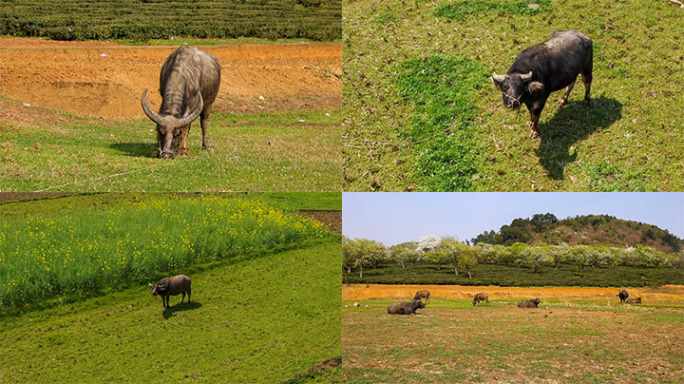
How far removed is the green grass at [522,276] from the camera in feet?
41.3

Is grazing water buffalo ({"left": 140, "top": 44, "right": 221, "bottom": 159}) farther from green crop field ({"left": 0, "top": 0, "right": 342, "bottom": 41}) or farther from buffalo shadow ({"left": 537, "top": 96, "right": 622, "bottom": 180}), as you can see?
green crop field ({"left": 0, "top": 0, "right": 342, "bottom": 41})

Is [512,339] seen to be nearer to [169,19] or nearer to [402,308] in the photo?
[402,308]

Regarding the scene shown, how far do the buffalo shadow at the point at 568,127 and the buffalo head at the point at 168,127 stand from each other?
1018 centimetres

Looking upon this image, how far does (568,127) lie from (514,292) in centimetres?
424

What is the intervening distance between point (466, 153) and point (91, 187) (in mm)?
9507

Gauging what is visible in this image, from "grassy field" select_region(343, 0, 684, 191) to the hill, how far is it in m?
0.98

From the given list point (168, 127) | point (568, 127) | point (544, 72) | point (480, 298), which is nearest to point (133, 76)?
point (168, 127)

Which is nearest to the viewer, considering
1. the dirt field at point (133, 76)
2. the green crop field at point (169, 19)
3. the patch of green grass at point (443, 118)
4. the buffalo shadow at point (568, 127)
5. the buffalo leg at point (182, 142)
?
the patch of green grass at point (443, 118)

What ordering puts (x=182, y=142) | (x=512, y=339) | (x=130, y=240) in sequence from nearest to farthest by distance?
1. (x=512, y=339)
2. (x=130, y=240)
3. (x=182, y=142)

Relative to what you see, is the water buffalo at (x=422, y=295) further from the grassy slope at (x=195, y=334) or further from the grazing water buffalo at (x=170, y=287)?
the grazing water buffalo at (x=170, y=287)

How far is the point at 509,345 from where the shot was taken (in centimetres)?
1251

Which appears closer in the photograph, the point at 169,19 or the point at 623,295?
the point at 623,295

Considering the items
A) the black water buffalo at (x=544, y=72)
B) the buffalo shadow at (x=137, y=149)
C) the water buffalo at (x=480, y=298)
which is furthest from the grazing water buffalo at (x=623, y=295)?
the buffalo shadow at (x=137, y=149)

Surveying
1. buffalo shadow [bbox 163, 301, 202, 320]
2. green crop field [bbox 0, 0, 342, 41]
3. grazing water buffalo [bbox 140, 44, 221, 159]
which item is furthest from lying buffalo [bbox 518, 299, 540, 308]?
green crop field [bbox 0, 0, 342, 41]
